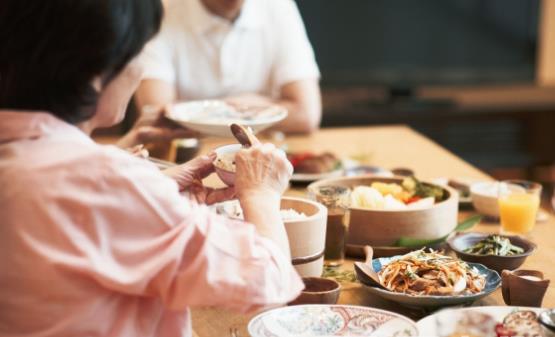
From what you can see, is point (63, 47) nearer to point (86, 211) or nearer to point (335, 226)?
point (86, 211)

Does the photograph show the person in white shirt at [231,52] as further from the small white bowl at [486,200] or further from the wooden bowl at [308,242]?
the wooden bowl at [308,242]

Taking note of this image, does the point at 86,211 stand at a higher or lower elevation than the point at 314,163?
higher

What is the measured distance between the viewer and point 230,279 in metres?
1.29

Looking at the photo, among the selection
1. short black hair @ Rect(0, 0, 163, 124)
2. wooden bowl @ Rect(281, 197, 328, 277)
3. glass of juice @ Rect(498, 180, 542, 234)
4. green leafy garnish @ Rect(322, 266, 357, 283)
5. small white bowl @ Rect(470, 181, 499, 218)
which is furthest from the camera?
small white bowl @ Rect(470, 181, 499, 218)

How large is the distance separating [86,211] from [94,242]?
44 mm

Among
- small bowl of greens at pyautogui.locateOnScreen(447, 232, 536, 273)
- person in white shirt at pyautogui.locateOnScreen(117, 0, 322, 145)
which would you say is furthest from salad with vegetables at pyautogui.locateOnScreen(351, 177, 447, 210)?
person in white shirt at pyautogui.locateOnScreen(117, 0, 322, 145)

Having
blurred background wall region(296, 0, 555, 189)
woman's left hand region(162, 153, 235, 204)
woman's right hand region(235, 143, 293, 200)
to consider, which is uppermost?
woman's right hand region(235, 143, 293, 200)

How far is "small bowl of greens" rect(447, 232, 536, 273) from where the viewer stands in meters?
1.78

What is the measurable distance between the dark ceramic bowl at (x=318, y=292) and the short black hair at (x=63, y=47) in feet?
1.76

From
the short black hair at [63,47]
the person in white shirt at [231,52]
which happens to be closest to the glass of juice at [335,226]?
the short black hair at [63,47]

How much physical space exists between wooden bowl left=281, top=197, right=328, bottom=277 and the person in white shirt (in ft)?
5.28

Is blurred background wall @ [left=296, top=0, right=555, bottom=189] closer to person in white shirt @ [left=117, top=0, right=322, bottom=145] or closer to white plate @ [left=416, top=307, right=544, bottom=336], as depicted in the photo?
person in white shirt @ [left=117, top=0, right=322, bottom=145]

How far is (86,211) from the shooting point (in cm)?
124

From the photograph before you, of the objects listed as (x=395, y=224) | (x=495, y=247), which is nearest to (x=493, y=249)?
(x=495, y=247)
